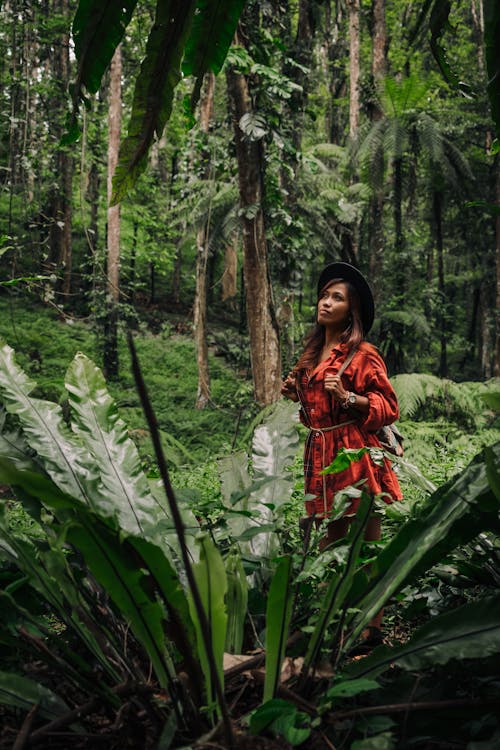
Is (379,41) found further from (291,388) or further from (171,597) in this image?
(171,597)

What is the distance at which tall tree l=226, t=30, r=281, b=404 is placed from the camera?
6262mm

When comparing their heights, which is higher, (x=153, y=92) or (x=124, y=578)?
(x=153, y=92)

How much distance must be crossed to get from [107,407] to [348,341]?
152 centimetres

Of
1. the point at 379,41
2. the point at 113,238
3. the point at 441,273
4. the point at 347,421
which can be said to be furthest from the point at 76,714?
the point at 441,273

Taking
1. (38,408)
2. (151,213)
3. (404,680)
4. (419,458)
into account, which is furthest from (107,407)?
(151,213)

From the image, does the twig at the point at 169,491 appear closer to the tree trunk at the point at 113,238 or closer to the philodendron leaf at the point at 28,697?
the philodendron leaf at the point at 28,697

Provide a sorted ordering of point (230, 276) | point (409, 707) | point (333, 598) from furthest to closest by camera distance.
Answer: point (230, 276) → point (333, 598) → point (409, 707)

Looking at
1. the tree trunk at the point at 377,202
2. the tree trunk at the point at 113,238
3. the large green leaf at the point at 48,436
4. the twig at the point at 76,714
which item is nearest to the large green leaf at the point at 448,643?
the twig at the point at 76,714

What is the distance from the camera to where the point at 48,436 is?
5.08 ft

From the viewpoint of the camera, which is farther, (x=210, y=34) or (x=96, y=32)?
(x=210, y=34)

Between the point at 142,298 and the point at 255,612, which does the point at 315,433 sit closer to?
the point at 255,612

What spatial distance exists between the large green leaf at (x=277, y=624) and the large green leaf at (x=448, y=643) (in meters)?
0.19

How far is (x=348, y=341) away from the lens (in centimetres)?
288

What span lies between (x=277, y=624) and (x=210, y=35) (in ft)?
5.11
